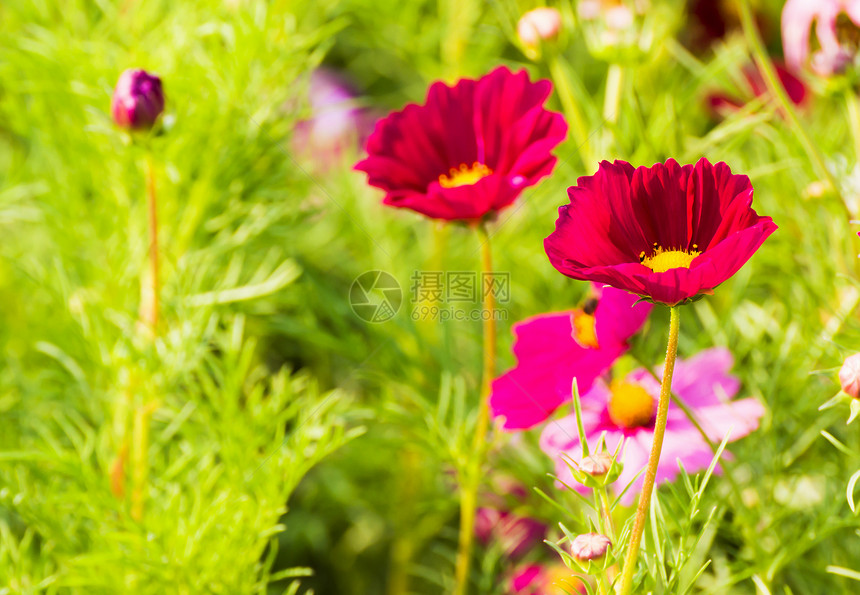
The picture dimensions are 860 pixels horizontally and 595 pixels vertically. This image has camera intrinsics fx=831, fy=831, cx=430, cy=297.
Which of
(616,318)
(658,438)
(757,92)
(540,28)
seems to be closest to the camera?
(658,438)

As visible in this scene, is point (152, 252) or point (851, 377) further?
point (152, 252)

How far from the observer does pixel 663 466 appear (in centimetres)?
37

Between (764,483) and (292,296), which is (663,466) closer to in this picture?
(764,483)

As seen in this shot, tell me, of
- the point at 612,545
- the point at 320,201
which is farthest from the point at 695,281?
the point at 320,201

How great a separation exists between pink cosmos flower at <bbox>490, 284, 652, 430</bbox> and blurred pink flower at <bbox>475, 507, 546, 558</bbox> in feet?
0.47

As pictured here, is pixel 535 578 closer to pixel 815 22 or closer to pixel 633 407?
pixel 633 407

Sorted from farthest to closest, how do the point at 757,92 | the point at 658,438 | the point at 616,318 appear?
the point at 757,92 → the point at 616,318 → the point at 658,438

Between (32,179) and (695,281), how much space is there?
50 cm

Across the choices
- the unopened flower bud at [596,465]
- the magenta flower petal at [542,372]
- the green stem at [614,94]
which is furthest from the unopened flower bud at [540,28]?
the unopened flower bud at [596,465]

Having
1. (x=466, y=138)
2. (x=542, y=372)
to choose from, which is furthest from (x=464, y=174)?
(x=542, y=372)

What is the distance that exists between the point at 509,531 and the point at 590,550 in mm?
256

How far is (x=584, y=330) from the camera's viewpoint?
390 mm

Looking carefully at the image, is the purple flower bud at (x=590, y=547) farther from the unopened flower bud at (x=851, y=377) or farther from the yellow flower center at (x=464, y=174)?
the yellow flower center at (x=464, y=174)

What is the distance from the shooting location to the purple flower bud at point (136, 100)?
16.2 inches
